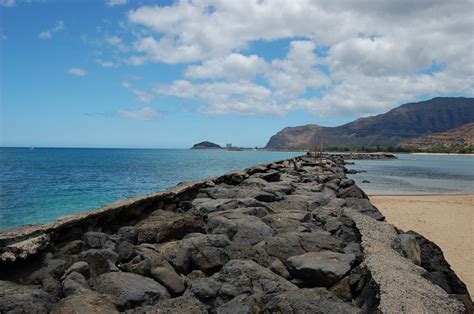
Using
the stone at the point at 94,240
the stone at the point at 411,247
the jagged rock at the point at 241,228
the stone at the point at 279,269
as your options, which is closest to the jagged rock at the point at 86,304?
the stone at the point at 94,240

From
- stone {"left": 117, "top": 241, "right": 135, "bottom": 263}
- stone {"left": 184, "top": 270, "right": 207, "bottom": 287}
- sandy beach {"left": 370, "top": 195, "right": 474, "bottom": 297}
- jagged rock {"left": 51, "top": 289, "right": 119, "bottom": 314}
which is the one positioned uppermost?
stone {"left": 117, "top": 241, "right": 135, "bottom": 263}

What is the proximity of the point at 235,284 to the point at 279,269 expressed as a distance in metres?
0.60

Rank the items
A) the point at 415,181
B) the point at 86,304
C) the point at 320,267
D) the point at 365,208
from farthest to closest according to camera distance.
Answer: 1. the point at 415,181
2. the point at 365,208
3. the point at 320,267
4. the point at 86,304

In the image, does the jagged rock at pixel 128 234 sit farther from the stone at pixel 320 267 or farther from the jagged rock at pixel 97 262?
the stone at pixel 320 267

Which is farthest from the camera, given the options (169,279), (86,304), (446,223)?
(446,223)

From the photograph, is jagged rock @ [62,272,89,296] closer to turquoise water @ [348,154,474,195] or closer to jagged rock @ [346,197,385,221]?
jagged rock @ [346,197,385,221]

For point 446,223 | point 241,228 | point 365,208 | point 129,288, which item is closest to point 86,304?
point 129,288

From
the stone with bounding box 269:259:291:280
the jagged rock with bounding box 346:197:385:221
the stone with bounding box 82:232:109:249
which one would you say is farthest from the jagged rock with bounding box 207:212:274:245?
the jagged rock with bounding box 346:197:385:221

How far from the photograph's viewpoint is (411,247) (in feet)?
16.8

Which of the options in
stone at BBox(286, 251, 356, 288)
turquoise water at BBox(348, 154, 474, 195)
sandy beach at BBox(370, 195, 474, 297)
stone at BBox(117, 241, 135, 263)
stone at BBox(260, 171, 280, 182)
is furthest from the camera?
turquoise water at BBox(348, 154, 474, 195)

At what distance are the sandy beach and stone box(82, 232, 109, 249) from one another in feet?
17.0

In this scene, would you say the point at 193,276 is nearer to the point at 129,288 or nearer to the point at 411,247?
the point at 129,288

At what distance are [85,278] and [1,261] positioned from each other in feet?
2.51

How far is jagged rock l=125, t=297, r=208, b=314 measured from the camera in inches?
125
